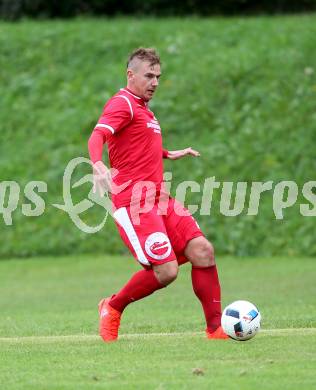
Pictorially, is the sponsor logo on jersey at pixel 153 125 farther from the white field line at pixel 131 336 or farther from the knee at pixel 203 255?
the white field line at pixel 131 336

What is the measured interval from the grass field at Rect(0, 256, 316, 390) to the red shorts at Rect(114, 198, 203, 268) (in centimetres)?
75

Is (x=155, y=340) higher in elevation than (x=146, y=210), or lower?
lower

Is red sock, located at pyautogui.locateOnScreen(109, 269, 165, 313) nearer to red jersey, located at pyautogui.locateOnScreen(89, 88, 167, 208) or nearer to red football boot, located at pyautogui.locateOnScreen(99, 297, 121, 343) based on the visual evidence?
red football boot, located at pyautogui.locateOnScreen(99, 297, 121, 343)

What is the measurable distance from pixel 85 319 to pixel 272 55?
13246 millimetres

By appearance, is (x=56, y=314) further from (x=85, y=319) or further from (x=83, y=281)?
(x=83, y=281)

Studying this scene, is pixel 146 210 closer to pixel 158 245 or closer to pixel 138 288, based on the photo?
pixel 158 245

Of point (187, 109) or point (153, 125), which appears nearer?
point (153, 125)

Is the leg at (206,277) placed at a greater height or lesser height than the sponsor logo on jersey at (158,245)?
lesser

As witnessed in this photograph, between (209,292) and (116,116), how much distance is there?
5.75 feet

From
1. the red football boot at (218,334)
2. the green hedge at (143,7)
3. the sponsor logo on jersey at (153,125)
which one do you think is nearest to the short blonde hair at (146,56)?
the sponsor logo on jersey at (153,125)

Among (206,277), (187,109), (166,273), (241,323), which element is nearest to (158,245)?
(166,273)

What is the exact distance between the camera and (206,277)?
9727mm

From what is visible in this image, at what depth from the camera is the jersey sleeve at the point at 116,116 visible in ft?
30.9

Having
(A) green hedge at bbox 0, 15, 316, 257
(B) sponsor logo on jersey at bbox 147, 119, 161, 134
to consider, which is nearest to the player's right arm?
(B) sponsor logo on jersey at bbox 147, 119, 161, 134
